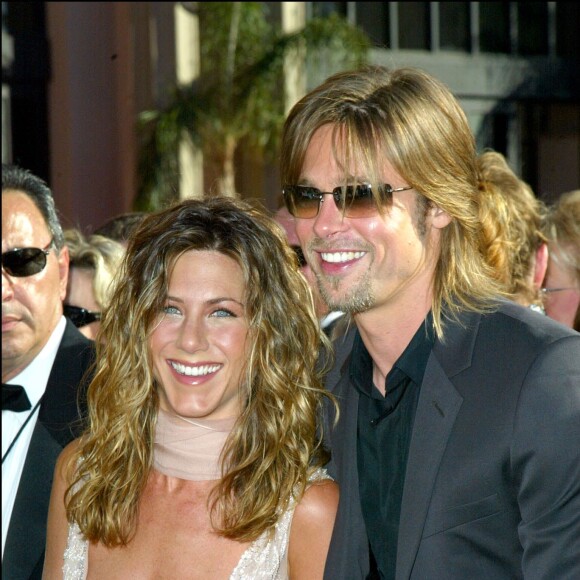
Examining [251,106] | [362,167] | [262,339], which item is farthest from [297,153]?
[251,106]

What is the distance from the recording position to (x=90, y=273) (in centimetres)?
476

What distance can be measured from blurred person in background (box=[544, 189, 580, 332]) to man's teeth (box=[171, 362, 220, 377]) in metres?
2.12

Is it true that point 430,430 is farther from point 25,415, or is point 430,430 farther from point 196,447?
point 25,415

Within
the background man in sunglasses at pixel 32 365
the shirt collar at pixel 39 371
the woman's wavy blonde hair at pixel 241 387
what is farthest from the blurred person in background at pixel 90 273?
the woman's wavy blonde hair at pixel 241 387

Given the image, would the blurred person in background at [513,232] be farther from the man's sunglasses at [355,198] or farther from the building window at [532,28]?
the building window at [532,28]

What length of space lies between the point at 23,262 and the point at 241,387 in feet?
3.88

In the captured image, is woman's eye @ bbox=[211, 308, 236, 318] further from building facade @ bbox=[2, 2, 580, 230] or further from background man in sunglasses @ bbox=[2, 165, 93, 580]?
building facade @ bbox=[2, 2, 580, 230]

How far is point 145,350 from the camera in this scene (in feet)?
10.5

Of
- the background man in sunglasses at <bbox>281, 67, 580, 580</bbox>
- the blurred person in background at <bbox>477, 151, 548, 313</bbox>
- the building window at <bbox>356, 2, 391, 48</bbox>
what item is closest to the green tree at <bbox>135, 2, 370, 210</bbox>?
the building window at <bbox>356, 2, 391, 48</bbox>

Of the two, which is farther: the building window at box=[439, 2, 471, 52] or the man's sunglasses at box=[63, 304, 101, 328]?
the building window at box=[439, 2, 471, 52]

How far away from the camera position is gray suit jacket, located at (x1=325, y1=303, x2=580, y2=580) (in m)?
2.36

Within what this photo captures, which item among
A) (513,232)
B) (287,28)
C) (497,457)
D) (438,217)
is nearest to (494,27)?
(287,28)

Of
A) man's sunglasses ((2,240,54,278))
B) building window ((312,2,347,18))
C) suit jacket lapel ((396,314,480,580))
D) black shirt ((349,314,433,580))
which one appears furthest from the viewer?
building window ((312,2,347,18))

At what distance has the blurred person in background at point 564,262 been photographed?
4.64 metres
